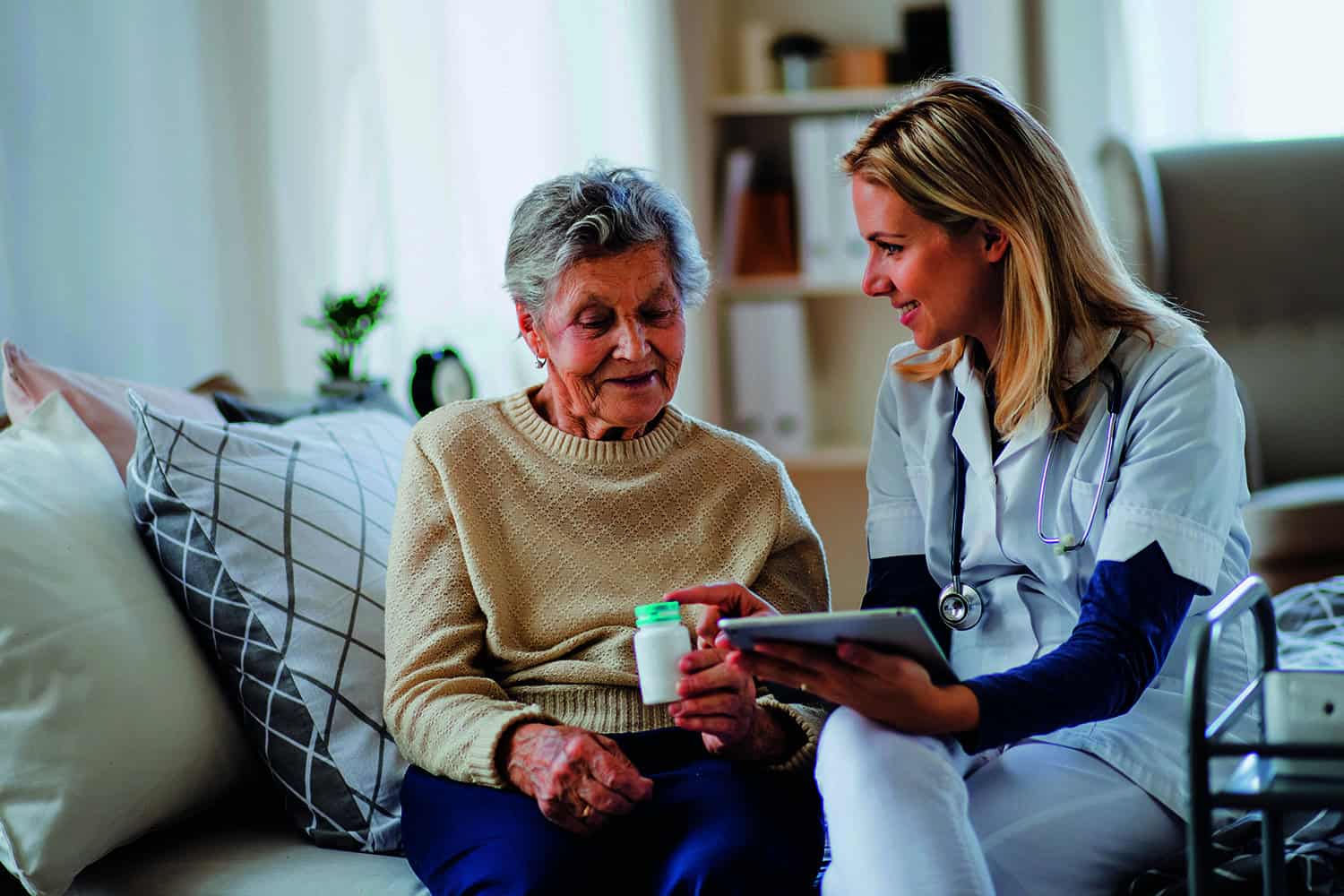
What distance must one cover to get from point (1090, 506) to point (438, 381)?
1.12 metres

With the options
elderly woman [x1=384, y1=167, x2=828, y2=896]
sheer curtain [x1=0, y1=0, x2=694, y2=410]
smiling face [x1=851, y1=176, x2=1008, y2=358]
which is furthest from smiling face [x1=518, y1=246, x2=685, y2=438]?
sheer curtain [x1=0, y1=0, x2=694, y2=410]

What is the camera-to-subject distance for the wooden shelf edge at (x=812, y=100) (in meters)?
3.32

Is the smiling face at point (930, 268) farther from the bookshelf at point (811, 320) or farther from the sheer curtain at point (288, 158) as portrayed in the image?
the bookshelf at point (811, 320)

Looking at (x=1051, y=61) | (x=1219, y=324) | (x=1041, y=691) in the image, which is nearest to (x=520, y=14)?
(x=1051, y=61)

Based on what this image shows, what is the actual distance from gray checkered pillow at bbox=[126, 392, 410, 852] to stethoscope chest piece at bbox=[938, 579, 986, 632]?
0.62 metres

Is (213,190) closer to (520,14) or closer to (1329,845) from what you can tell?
(520,14)

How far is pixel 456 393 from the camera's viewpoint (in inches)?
87.5

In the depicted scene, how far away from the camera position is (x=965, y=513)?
1570 millimetres

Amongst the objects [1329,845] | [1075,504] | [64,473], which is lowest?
[1329,845]

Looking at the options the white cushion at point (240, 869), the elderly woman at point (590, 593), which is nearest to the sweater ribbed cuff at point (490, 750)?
the elderly woman at point (590, 593)

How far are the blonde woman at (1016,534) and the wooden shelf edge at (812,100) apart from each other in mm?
1767

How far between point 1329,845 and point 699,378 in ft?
7.02

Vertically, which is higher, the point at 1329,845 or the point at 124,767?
the point at 124,767

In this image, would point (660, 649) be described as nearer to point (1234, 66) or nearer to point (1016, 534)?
point (1016, 534)
